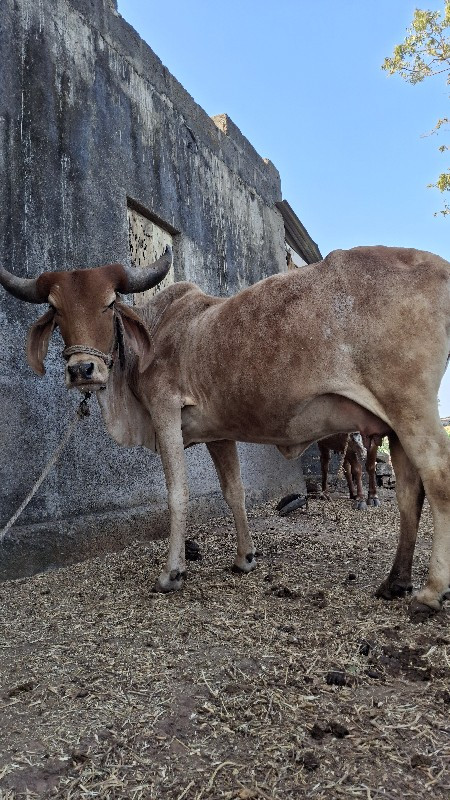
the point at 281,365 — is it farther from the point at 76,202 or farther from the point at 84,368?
the point at 76,202

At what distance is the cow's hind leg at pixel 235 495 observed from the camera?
470 centimetres

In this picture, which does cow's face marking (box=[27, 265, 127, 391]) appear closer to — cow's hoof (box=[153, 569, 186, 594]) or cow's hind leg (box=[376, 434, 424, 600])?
cow's hoof (box=[153, 569, 186, 594])

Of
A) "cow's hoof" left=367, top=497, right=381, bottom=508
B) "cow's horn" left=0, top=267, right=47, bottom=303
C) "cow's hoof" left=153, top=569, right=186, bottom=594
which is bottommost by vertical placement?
"cow's hoof" left=153, top=569, right=186, bottom=594

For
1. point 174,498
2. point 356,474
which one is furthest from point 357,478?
point 174,498

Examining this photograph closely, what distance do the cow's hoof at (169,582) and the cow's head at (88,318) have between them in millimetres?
1352

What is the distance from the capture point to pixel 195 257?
8.07 meters

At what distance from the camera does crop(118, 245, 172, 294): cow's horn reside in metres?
4.19

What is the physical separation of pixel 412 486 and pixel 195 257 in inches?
205

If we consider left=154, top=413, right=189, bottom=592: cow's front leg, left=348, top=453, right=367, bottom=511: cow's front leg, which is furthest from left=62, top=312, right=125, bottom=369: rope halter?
left=348, top=453, right=367, bottom=511: cow's front leg

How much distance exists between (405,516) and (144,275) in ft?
7.83

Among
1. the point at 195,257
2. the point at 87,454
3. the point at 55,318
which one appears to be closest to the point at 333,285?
the point at 55,318

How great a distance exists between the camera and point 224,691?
2551 millimetres

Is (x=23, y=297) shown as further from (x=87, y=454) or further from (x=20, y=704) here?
(x=20, y=704)

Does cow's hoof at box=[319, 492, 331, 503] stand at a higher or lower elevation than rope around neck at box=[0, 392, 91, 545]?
lower
